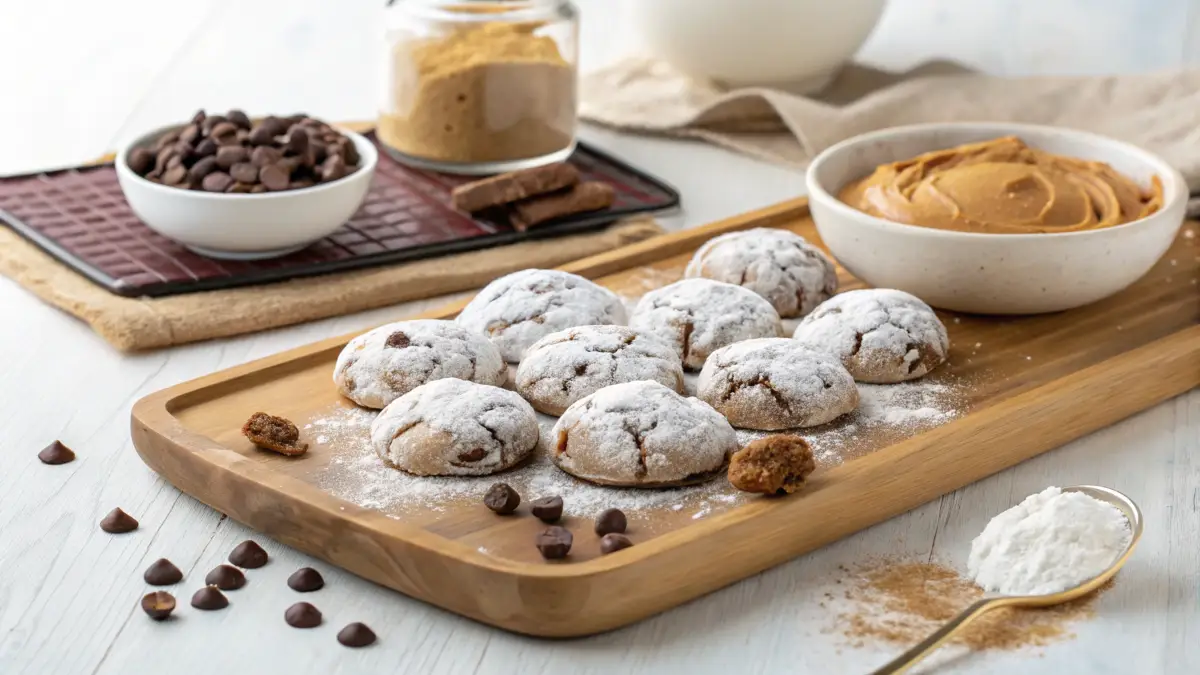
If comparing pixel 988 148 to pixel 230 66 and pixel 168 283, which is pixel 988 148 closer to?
pixel 168 283

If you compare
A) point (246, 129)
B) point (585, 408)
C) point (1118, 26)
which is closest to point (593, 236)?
point (246, 129)

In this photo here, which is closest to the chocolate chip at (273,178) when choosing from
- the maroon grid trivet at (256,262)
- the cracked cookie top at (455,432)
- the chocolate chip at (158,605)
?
the maroon grid trivet at (256,262)

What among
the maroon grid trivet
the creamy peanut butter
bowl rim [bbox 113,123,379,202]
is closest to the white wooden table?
the maroon grid trivet

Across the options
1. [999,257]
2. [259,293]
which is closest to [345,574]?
[259,293]

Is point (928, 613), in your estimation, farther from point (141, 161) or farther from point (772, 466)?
point (141, 161)

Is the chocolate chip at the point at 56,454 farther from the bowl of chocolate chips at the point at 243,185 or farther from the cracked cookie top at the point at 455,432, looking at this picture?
the bowl of chocolate chips at the point at 243,185

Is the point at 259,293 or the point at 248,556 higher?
the point at 248,556
